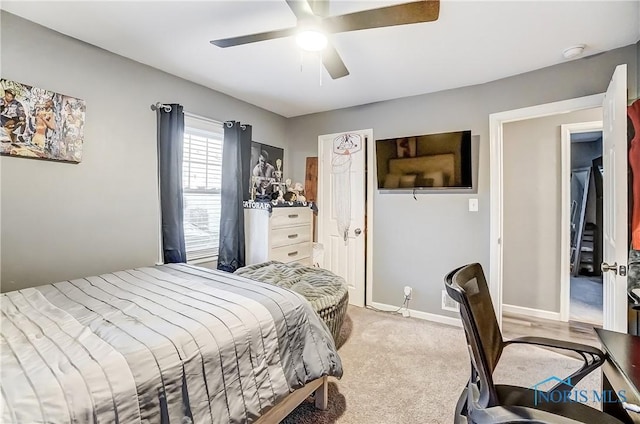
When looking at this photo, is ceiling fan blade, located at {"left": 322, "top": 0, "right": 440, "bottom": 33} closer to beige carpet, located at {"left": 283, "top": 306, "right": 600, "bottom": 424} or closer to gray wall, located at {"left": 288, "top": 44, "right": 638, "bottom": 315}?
gray wall, located at {"left": 288, "top": 44, "right": 638, "bottom": 315}

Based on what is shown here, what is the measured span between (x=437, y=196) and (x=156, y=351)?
287 centimetres

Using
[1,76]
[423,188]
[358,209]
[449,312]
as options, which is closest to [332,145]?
[358,209]

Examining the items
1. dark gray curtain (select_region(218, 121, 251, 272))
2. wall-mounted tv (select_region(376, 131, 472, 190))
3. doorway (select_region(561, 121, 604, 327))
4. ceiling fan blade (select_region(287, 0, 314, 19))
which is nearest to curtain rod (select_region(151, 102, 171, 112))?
dark gray curtain (select_region(218, 121, 251, 272))

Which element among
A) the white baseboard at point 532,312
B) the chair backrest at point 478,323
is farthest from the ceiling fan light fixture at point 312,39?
the white baseboard at point 532,312

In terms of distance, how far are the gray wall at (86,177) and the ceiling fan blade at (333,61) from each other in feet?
5.31

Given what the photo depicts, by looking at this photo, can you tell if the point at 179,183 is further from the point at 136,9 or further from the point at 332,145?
the point at 332,145

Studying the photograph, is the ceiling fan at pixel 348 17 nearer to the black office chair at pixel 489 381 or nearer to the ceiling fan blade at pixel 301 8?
the ceiling fan blade at pixel 301 8

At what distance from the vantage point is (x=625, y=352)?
3.30 feet

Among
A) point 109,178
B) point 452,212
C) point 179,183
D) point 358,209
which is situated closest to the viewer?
point 109,178

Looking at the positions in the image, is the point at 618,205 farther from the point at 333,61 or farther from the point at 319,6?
the point at 319,6

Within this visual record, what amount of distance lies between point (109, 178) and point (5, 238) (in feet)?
2.37

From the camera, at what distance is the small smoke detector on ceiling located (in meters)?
2.20

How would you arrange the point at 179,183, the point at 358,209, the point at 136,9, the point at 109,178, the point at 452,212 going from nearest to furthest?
the point at 136,9 < the point at 109,178 < the point at 179,183 < the point at 452,212 < the point at 358,209

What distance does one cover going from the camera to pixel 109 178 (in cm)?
235
